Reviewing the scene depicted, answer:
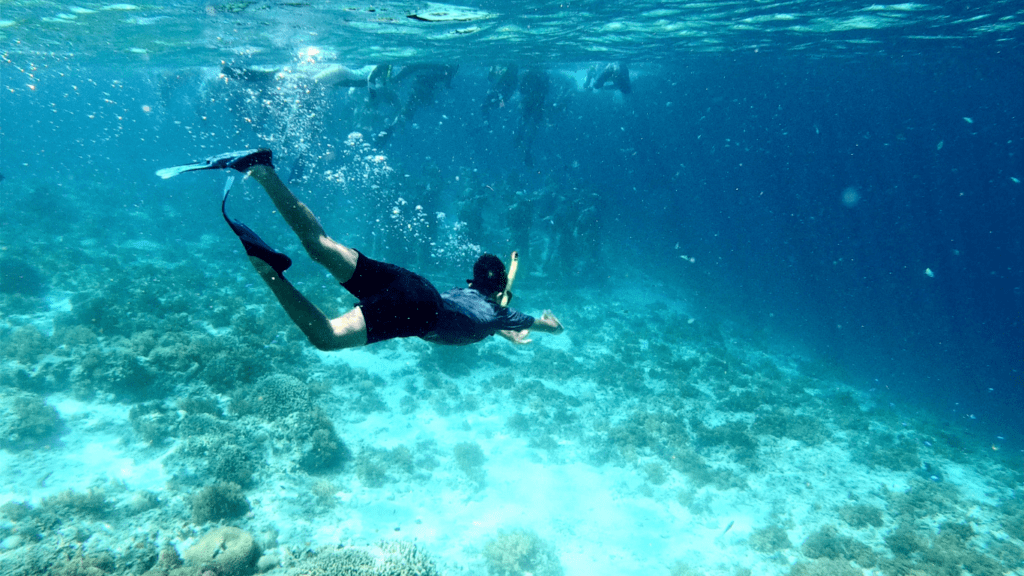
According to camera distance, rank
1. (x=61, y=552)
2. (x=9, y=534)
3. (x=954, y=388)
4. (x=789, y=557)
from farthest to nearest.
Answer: (x=954, y=388) < (x=789, y=557) < (x=9, y=534) < (x=61, y=552)

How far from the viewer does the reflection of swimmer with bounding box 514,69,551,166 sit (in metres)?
26.1

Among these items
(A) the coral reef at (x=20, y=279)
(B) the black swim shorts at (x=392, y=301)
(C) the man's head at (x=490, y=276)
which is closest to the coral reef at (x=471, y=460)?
(C) the man's head at (x=490, y=276)

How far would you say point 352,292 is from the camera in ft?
12.6

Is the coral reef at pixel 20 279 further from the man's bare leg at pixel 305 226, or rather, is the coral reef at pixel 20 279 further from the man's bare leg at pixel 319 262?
the man's bare leg at pixel 319 262

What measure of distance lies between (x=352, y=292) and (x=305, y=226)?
0.73 meters

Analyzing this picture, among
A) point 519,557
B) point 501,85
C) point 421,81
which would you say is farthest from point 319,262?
point 421,81

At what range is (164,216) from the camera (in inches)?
1028

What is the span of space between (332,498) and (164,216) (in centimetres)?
2757

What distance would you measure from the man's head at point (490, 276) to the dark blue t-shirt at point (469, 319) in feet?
0.40

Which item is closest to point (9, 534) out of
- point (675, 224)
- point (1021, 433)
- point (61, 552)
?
point (61, 552)

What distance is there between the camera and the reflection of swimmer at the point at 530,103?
2611cm

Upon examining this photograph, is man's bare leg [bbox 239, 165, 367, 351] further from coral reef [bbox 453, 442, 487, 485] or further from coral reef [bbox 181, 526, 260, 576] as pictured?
coral reef [bbox 453, 442, 487, 485]

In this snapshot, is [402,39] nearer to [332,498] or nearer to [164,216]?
[164,216]

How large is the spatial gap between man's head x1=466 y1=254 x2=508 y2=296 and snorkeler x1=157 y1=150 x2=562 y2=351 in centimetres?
46
